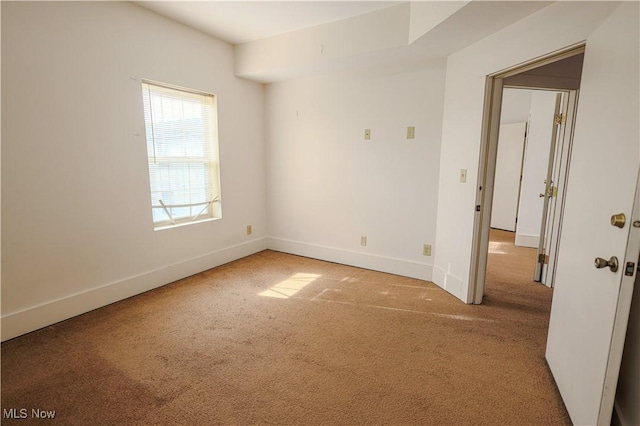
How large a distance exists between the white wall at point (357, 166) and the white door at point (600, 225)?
1.58 metres

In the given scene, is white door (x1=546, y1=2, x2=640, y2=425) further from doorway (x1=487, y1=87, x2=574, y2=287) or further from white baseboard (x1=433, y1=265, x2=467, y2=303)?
doorway (x1=487, y1=87, x2=574, y2=287)

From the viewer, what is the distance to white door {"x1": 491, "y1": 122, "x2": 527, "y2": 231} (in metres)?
5.75

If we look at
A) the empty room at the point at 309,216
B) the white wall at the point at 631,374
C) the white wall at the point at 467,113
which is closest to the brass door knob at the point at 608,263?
the empty room at the point at 309,216

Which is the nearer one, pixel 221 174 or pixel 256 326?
pixel 256 326

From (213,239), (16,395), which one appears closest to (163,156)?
(213,239)

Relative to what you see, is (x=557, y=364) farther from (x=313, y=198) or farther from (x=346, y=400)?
(x=313, y=198)

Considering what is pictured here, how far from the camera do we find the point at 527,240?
4941 mm

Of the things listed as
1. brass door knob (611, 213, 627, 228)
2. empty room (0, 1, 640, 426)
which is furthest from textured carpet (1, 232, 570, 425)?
brass door knob (611, 213, 627, 228)

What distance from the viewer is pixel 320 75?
373cm

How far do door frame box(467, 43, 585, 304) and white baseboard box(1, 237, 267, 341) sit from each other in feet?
9.24

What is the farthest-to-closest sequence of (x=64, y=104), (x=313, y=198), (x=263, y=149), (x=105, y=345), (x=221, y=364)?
1. (x=263, y=149)
2. (x=313, y=198)
3. (x=64, y=104)
4. (x=105, y=345)
5. (x=221, y=364)

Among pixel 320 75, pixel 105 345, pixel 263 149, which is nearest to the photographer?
pixel 105 345

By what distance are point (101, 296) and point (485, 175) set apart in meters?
3.52

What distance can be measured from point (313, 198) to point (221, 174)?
118 centimetres
